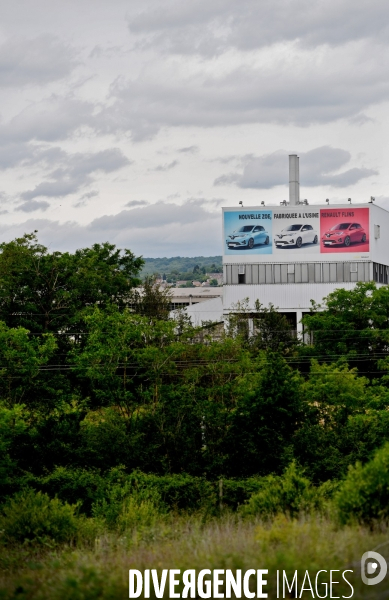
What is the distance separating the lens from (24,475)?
144 feet

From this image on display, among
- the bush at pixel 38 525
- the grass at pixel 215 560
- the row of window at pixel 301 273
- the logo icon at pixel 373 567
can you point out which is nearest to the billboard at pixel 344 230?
the row of window at pixel 301 273

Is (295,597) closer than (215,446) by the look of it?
Yes

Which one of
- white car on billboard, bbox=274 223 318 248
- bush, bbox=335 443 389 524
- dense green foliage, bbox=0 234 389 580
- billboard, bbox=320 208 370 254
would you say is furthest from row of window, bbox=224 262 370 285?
bush, bbox=335 443 389 524

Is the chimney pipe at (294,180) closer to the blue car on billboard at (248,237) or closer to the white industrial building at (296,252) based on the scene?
the white industrial building at (296,252)

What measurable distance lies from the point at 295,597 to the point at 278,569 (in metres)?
0.51

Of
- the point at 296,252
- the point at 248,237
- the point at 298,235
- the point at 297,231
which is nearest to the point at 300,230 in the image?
the point at 297,231

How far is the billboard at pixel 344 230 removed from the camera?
3770 inches

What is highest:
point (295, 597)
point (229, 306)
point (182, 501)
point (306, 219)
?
point (306, 219)

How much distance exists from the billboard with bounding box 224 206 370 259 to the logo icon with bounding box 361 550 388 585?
84.8 metres

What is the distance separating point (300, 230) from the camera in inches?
3804

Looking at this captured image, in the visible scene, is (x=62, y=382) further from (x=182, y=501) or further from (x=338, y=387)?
(x=182, y=501)

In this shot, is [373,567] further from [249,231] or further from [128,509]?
[249,231]

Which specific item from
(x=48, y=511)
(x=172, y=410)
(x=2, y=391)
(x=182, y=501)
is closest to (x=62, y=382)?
(x=2, y=391)

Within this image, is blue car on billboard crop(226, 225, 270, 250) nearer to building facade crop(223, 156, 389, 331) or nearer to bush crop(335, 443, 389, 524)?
building facade crop(223, 156, 389, 331)
